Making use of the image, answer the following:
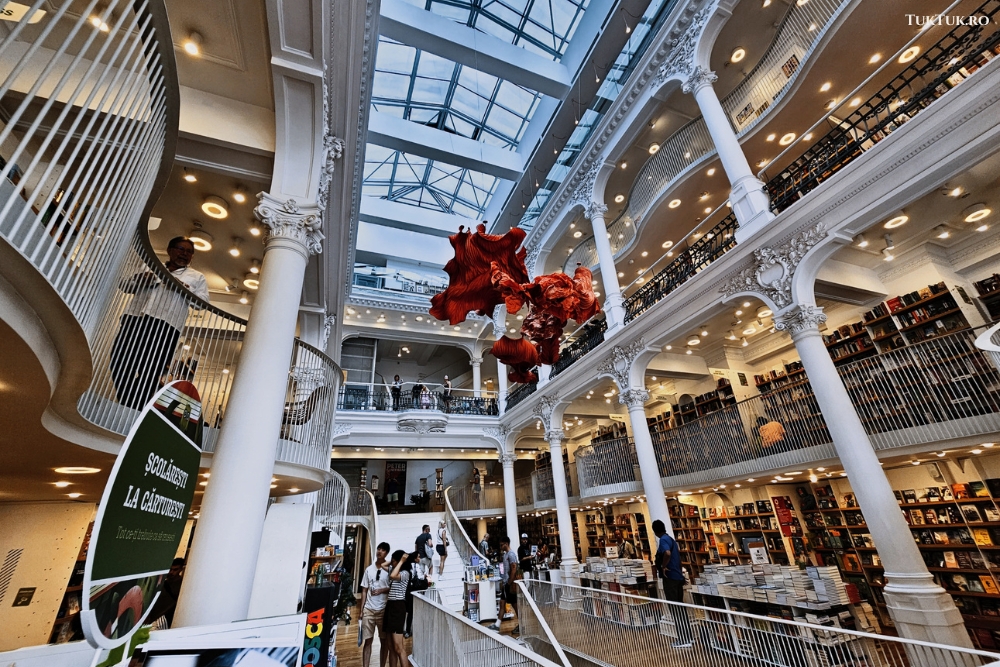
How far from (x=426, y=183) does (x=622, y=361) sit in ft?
37.0

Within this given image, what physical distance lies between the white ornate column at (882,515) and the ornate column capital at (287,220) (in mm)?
5789

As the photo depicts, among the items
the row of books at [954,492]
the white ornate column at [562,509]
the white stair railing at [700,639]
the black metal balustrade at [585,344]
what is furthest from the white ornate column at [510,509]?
the row of books at [954,492]

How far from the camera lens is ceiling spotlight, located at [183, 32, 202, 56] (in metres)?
3.63

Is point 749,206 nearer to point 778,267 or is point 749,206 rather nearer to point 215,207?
point 778,267

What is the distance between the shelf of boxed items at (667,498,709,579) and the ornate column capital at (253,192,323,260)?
9.58 meters

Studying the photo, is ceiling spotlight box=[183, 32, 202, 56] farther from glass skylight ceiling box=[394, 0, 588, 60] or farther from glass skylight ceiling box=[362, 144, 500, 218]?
glass skylight ceiling box=[362, 144, 500, 218]

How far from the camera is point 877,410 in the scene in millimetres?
5766

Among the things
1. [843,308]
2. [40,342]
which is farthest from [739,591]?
[40,342]

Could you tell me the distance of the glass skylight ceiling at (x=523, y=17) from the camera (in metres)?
10.6

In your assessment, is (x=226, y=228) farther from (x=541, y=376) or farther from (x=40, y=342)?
(x=541, y=376)

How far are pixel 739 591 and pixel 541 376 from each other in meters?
7.25

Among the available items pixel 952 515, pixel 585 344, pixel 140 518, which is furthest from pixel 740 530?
pixel 140 518

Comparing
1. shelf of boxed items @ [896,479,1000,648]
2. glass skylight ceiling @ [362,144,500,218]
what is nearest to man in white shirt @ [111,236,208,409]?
shelf of boxed items @ [896,479,1000,648]

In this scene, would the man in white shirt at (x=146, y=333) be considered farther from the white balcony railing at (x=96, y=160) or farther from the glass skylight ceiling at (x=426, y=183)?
the glass skylight ceiling at (x=426, y=183)
